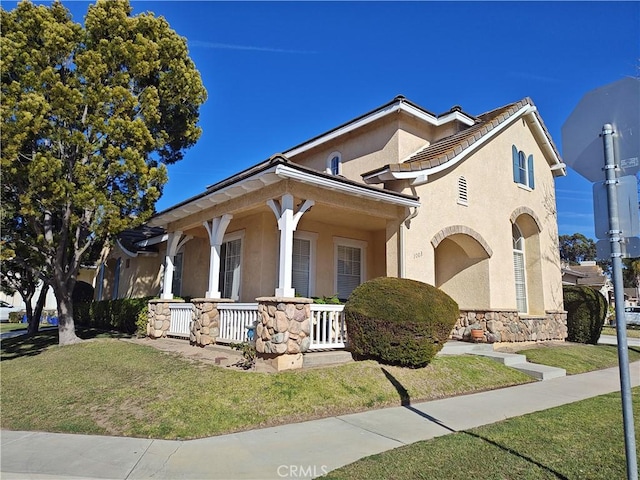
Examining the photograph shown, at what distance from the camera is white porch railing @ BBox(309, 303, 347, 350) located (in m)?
9.32

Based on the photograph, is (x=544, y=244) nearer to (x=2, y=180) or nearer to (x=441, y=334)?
(x=441, y=334)

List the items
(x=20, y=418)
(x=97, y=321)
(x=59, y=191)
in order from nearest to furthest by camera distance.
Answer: (x=20, y=418) → (x=59, y=191) → (x=97, y=321)

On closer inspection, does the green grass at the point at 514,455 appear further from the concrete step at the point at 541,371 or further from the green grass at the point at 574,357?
the green grass at the point at 574,357

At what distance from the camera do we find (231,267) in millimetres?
14008

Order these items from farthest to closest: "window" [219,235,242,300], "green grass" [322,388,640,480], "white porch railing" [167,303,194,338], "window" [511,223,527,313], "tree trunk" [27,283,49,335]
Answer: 1. "tree trunk" [27,283,49,335]
2. "window" [511,223,527,313]
3. "window" [219,235,242,300]
4. "white porch railing" [167,303,194,338]
5. "green grass" [322,388,640,480]

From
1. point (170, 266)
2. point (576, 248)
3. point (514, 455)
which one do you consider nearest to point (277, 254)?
point (170, 266)

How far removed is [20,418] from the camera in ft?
23.1

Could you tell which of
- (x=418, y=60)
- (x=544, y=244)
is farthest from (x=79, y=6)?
(x=544, y=244)

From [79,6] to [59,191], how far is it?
6.10m

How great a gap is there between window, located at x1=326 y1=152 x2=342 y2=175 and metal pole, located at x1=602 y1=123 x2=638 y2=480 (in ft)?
40.6

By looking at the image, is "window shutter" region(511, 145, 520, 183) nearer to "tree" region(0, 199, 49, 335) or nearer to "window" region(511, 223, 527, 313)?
"window" region(511, 223, 527, 313)

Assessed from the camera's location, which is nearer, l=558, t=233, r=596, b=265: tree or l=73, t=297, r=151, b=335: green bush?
l=73, t=297, r=151, b=335: green bush

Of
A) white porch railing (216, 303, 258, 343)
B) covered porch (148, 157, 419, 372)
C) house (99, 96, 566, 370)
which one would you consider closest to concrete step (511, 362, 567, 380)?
house (99, 96, 566, 370)

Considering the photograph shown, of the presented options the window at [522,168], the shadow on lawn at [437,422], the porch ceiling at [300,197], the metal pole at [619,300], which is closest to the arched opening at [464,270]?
the porch ceiling at [300,197]
